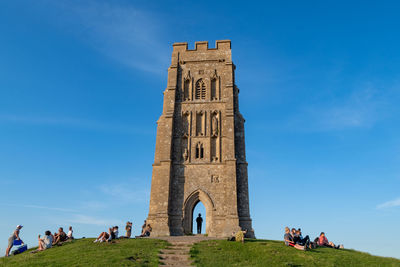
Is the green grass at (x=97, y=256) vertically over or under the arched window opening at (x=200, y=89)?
under

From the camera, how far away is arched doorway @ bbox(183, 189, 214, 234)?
92.8ft

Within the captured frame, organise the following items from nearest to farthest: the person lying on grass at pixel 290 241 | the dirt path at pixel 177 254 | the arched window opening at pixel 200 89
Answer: the dirt path at pixel 177 254 → the person lying on grass at pixel 290 241 → the arched window opening at pixel 200 89

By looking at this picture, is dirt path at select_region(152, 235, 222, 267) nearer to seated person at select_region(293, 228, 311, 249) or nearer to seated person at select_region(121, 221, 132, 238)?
seated person at select_region(121, 221, 132, 238)

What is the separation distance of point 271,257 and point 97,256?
8852 millimetres

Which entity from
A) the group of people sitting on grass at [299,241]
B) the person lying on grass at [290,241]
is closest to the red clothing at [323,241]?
the group of people sitting on grass at [299,241]

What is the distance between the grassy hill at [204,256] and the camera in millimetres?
14697

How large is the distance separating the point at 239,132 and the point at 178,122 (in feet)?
21.2

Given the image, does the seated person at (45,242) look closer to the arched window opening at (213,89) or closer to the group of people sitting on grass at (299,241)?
the group of people sitting on grass at (299,241)

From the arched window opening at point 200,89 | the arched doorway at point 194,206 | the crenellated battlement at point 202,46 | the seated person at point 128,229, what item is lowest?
the seated person at point 128,229

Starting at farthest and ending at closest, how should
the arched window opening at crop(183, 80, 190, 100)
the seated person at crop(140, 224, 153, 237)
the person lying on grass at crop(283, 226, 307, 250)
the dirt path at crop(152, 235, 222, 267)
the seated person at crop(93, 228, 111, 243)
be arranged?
the arched window opening at crop(183, 80, 190, 100) < the seated person at crop(140, 224, 153, 237) < the seated person at crop(93, 228, 111, 243) < the person lying on grass at crop(283, 226, 307, 250) < the dirt path at crop(152, 235, 222, 267)

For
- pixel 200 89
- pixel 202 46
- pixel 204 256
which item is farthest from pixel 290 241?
pixel 202 46

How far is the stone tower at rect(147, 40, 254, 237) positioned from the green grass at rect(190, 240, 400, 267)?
8359 millimetres

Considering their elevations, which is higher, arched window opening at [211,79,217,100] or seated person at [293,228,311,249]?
arched window opening at [211,79,217,100]

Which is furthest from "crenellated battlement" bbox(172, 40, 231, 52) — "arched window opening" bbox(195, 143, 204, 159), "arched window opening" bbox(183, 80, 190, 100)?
"arched window opening" bbox(195, 143, 204, 159)
